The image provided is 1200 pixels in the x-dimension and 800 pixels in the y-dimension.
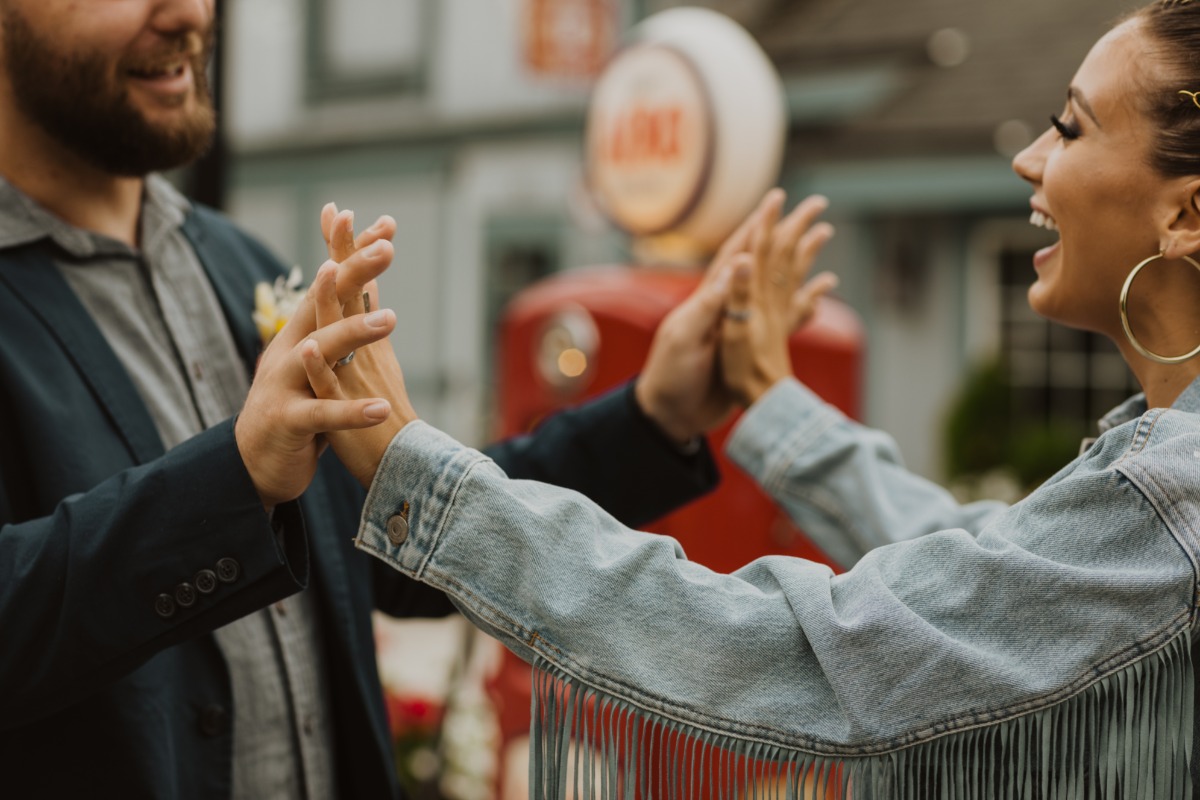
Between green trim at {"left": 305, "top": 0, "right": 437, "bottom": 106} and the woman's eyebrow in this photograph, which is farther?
green trim at {"left": 305, "top": 0, "right": 437, "bottom": 106}

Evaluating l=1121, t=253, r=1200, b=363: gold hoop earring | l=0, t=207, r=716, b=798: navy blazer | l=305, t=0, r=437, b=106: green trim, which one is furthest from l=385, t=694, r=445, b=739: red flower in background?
l=305, t=0, r=437, b=106: green trim

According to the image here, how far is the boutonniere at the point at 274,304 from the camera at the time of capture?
162 cm

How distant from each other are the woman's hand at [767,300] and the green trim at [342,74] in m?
8.59

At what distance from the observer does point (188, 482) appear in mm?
1198

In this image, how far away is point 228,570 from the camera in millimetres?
1202

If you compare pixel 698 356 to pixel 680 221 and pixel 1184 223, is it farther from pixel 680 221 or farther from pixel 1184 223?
pixel 680 221

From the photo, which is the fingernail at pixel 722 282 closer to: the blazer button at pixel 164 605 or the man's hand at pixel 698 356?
the man's hand at pixel 698 356

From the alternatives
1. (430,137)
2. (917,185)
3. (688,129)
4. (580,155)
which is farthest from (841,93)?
(688,129)

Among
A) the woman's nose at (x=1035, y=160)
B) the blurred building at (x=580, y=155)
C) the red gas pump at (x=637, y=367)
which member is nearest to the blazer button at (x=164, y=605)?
the woman's nose at (x=1035, y=160)

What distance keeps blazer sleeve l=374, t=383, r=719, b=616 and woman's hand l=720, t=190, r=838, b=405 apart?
0.16m

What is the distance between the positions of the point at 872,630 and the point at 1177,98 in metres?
0.61

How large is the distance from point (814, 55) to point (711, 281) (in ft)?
20.2

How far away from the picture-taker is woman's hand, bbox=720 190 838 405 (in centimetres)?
184

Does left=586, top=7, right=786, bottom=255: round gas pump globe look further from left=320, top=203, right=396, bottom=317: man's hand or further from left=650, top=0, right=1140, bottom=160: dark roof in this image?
left=650, top=0, right=1140, bottom=160: dark roof
